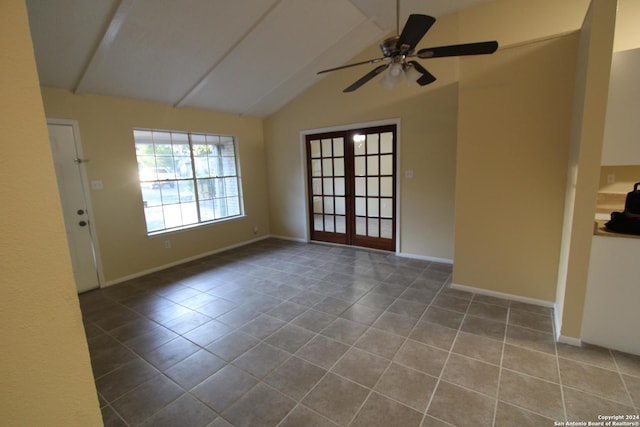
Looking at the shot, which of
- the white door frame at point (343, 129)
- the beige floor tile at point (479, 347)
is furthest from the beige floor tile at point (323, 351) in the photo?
the white door frame at point (343, 129)

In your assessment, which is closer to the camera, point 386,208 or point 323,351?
point 323,351

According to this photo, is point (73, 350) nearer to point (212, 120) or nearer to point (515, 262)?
point (515, 262)

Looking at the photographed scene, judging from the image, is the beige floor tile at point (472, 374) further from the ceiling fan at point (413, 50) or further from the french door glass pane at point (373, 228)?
the french door glass pane at point (373, 228)

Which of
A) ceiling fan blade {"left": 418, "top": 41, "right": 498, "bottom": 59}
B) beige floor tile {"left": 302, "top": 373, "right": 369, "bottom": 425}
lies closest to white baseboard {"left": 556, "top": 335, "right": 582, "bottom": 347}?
beige floor tile {"left": 302, "top": 373, "right": 369, "bottom": 425}

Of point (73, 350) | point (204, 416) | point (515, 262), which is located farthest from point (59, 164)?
point (515, 262)

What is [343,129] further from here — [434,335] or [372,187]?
[434,335]

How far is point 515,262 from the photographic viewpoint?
9.93 feet

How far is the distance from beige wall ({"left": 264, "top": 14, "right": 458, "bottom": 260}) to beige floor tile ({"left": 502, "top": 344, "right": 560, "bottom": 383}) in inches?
81.1

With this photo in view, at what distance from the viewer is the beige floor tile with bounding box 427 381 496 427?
171cm

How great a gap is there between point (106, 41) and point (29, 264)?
330 cm

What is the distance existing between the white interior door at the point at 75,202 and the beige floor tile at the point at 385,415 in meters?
3.70

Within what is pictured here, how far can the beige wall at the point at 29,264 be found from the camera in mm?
567

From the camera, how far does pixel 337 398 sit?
6.28ft

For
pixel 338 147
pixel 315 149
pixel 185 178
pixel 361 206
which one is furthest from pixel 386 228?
pixel 185 178
